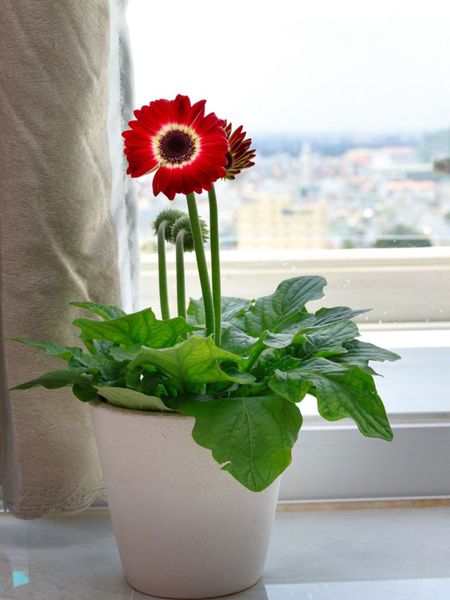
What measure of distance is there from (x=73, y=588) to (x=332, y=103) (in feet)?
2.68

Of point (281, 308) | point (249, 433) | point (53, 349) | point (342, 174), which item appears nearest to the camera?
point (249, 433)

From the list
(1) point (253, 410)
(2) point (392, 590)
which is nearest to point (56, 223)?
(1) point (253, 410)

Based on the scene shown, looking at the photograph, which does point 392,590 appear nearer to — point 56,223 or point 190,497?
point 190,497

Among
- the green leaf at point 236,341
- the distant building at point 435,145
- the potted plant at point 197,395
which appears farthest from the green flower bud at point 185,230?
the distant building at point 435,145

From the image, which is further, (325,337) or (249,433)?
(325,337)

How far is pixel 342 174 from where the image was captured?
4.87ft

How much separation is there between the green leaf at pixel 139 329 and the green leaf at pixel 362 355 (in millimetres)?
178

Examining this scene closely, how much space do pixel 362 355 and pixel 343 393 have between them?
11cm

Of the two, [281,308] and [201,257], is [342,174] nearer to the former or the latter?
[281,308]

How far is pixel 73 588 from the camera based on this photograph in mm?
1101

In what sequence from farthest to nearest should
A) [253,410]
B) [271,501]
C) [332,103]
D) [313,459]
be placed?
[332,103] < [313,459] < [271,501] < [253,410]

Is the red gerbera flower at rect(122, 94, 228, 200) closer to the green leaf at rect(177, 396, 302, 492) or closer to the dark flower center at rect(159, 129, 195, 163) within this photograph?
the dark flower center at rect(159, 129, 195, 163)

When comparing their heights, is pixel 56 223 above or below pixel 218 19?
below

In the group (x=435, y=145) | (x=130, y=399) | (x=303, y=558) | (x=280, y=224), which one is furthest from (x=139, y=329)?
(x=435, y=145)
